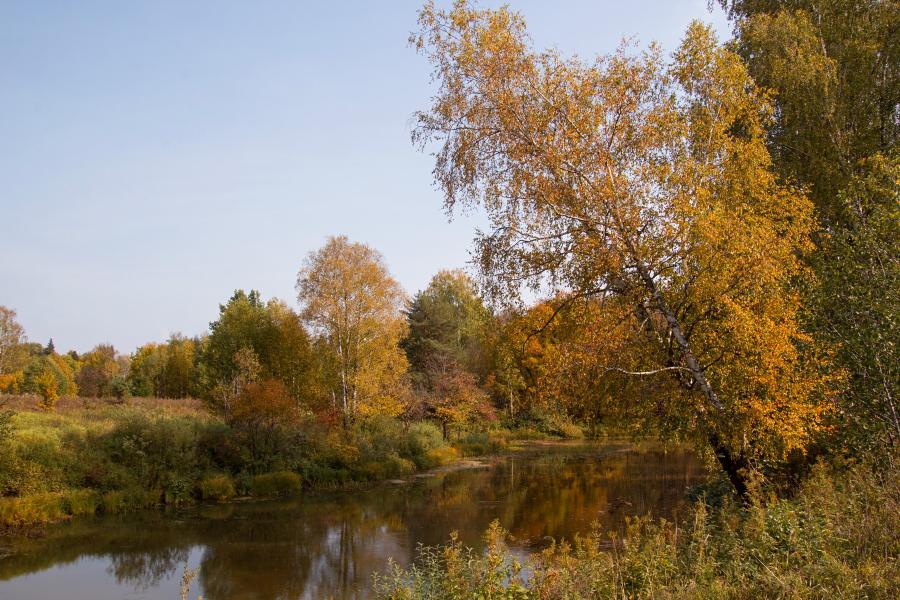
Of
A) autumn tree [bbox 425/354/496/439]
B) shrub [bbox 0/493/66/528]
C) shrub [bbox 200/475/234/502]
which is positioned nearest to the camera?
shrub [bbox 0/493/66/528]

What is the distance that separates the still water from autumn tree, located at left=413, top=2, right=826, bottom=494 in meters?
5.62

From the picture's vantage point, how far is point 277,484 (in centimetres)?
2248

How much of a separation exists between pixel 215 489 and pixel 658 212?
17.7 metres

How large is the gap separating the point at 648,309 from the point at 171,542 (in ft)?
42.7

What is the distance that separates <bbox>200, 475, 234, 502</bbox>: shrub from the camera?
822 inches

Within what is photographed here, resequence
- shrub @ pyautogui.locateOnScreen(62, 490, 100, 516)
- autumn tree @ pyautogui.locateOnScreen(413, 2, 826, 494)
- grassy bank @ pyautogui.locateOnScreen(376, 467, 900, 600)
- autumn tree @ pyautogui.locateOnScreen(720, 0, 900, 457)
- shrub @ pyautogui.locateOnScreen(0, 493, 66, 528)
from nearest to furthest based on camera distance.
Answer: grassy bank @ pyautogui.locateOnScreen(376, 467, 900, 600)
autumn tree @ pyautogui.locateOnScreen(413, 2, 826, 494)
autumn tree @ pyautogui.locateOnScreen(720, 0, 900, 457)
shrub @ pyautogui.locateOnScreen(0, 493, 66, 528)
shrub @ pyautogui.locateOnScreen(62, 490, 100, 516)

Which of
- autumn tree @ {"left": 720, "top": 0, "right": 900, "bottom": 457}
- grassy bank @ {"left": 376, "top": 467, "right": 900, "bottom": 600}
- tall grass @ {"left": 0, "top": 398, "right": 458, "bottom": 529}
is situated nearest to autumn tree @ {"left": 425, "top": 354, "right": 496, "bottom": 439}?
tall grass @ {"left": 0, "top": 398, "right": 458, "bottom": 529}

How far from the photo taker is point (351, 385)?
Answer: 31281 mm

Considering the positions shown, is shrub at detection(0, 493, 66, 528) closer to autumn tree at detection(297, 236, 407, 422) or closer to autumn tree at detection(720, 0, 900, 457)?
autumn tree at detection(297, 236, 407, 422)

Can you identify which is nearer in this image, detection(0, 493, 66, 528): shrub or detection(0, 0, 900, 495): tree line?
detection(0, 0, 900, 495): tree line

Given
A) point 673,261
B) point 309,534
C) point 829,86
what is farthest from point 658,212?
point 309,534

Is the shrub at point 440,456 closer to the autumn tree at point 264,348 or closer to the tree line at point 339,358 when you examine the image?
the tree line at point 339,358

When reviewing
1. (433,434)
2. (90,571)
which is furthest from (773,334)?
(433,434)

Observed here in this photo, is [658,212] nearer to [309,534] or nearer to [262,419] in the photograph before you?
[309,534]
